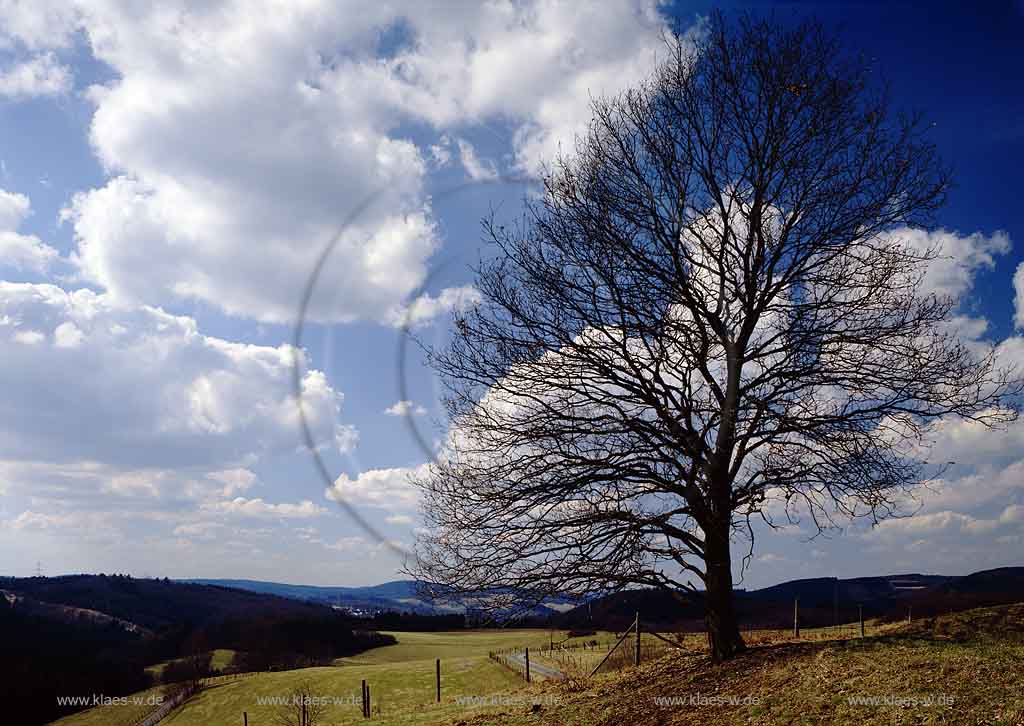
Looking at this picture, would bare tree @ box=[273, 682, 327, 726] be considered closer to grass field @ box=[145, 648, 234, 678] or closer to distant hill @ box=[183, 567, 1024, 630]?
distant hill @ box=[183, 567, 1024, 630]

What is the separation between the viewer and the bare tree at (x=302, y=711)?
111 feet

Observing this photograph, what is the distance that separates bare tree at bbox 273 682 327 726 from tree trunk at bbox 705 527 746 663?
23.7m

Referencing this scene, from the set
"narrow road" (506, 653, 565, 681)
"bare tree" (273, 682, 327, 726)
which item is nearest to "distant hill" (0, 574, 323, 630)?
"bare tree" (273, 682, 327, 726)

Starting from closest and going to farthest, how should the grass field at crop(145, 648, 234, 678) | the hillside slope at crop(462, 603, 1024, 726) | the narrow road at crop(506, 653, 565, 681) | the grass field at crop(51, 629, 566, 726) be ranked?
1. the hillside slope at crop(462, 603, 1024, 726)
2. the narrow road at crop(506, 653, 565, 681)
3. the grass field at crop(51, 629, 566, 726)
4. the grass field at crop(145, 648, 234, 678)

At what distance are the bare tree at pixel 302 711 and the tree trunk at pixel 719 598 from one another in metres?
23.7

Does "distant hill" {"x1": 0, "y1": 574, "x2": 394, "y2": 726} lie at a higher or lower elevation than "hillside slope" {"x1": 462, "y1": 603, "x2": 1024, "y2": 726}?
lower

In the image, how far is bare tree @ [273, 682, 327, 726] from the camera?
111 ft

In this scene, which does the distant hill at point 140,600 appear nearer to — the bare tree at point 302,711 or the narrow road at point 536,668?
the bare tree at point 302,711

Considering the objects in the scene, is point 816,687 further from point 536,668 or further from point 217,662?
point 217,662

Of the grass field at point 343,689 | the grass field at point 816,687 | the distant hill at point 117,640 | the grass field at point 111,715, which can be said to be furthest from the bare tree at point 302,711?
the distant hill at point 117,640

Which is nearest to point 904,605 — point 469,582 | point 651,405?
point 651,405

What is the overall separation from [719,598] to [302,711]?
2593 centimetres

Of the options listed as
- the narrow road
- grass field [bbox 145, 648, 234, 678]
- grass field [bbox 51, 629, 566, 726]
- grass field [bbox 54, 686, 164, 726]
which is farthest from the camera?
grass field [bbox 145, 648, 234, 678]

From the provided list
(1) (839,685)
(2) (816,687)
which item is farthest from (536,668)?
(1) (839,685)
